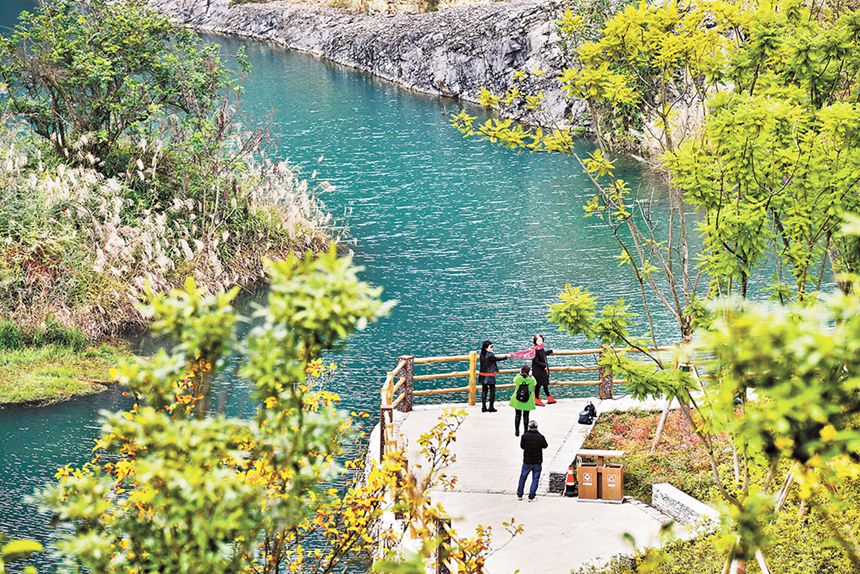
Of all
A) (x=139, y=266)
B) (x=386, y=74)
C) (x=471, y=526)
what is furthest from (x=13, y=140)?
(x=386, y=74)

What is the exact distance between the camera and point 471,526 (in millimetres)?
15930

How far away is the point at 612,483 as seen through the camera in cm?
1683

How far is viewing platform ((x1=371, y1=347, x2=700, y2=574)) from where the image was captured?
48.8 feet

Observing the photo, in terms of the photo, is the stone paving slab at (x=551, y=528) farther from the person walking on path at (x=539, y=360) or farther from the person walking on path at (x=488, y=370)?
the person walking on path at (x=539, y=360)

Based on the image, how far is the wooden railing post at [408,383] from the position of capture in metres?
20.5

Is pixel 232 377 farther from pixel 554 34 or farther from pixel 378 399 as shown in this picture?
pixel 554 34

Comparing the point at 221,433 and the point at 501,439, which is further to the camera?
the point at 501,439

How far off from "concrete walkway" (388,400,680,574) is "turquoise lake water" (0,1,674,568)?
2810 millimetres

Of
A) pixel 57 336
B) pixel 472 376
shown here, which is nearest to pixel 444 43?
pixel 57 336

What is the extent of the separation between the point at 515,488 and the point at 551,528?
66.5 inches

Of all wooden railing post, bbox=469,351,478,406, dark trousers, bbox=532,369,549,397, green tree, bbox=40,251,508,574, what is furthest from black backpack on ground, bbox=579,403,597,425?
green tree, bbox=40,251,508,574

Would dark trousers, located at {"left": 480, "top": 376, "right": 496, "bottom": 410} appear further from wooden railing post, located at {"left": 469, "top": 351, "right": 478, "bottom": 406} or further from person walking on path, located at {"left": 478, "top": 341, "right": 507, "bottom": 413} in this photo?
wooden railing post, located at {"left": 469, "top": 351, "right": 478, "bottom": 406}

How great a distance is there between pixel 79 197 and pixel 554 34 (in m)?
32.8

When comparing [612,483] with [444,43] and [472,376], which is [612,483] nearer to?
[472,376]
